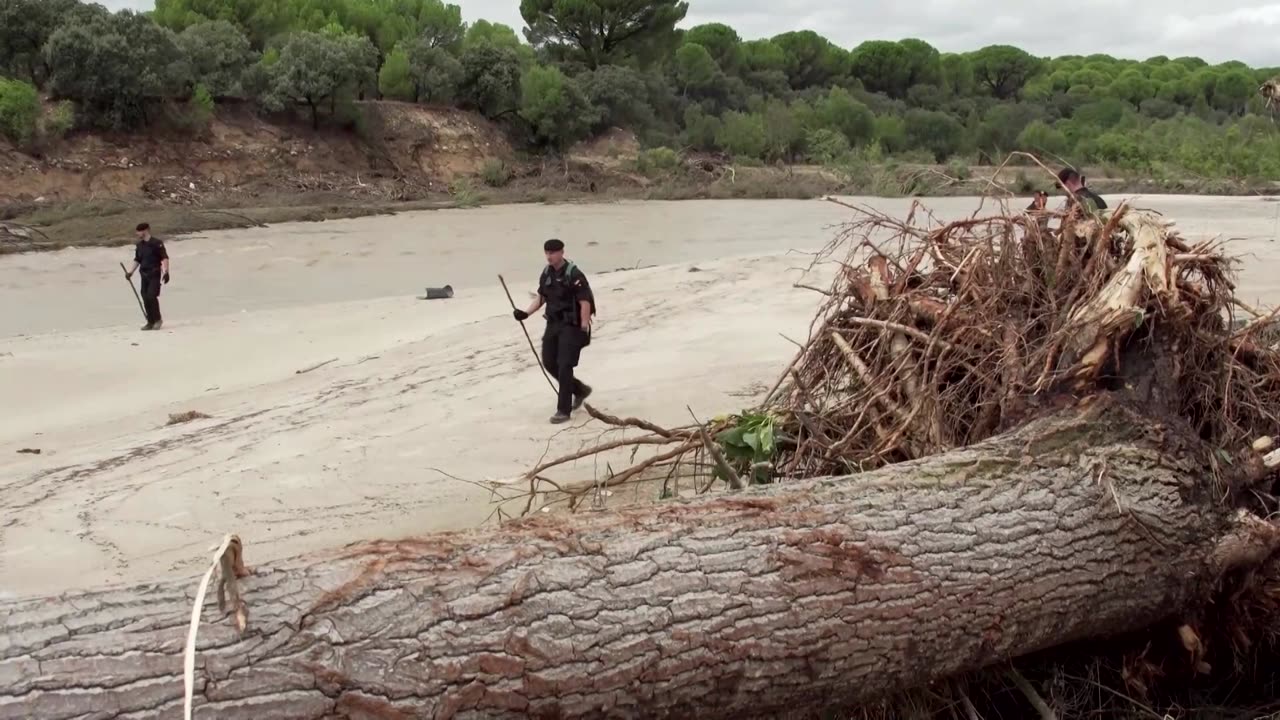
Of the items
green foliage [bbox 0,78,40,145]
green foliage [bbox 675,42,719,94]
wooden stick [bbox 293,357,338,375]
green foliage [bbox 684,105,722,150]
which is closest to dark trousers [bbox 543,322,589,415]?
wooden stick [bbox 293,357,338,375]

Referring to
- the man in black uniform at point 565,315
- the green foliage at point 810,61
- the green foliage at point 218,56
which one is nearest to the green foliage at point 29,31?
the green foliage at point 218,56

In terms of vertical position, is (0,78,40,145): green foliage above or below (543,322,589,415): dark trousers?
above

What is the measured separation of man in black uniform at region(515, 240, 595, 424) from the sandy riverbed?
344 millimetres

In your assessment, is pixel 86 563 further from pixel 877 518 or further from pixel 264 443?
pixel 877 518

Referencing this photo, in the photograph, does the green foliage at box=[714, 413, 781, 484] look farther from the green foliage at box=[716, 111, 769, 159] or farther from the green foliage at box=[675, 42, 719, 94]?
the green foliage at box=[675, 42, 719, 94]

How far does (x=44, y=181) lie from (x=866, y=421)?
27.4 m

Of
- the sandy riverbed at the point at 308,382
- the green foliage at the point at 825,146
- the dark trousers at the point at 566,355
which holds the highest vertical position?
the green foliage at the point at 825,146

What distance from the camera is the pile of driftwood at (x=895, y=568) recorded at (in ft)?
8.50

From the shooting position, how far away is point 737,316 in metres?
12.1

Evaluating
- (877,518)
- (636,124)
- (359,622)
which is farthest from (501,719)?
(636,124)

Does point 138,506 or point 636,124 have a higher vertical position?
point 636,124

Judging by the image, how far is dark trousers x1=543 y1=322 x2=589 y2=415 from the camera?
8.27m

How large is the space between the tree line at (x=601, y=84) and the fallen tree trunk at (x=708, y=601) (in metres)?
11.7

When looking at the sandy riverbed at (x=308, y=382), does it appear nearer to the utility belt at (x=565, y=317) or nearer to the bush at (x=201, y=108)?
the utility belt at (x=565, y=317)
